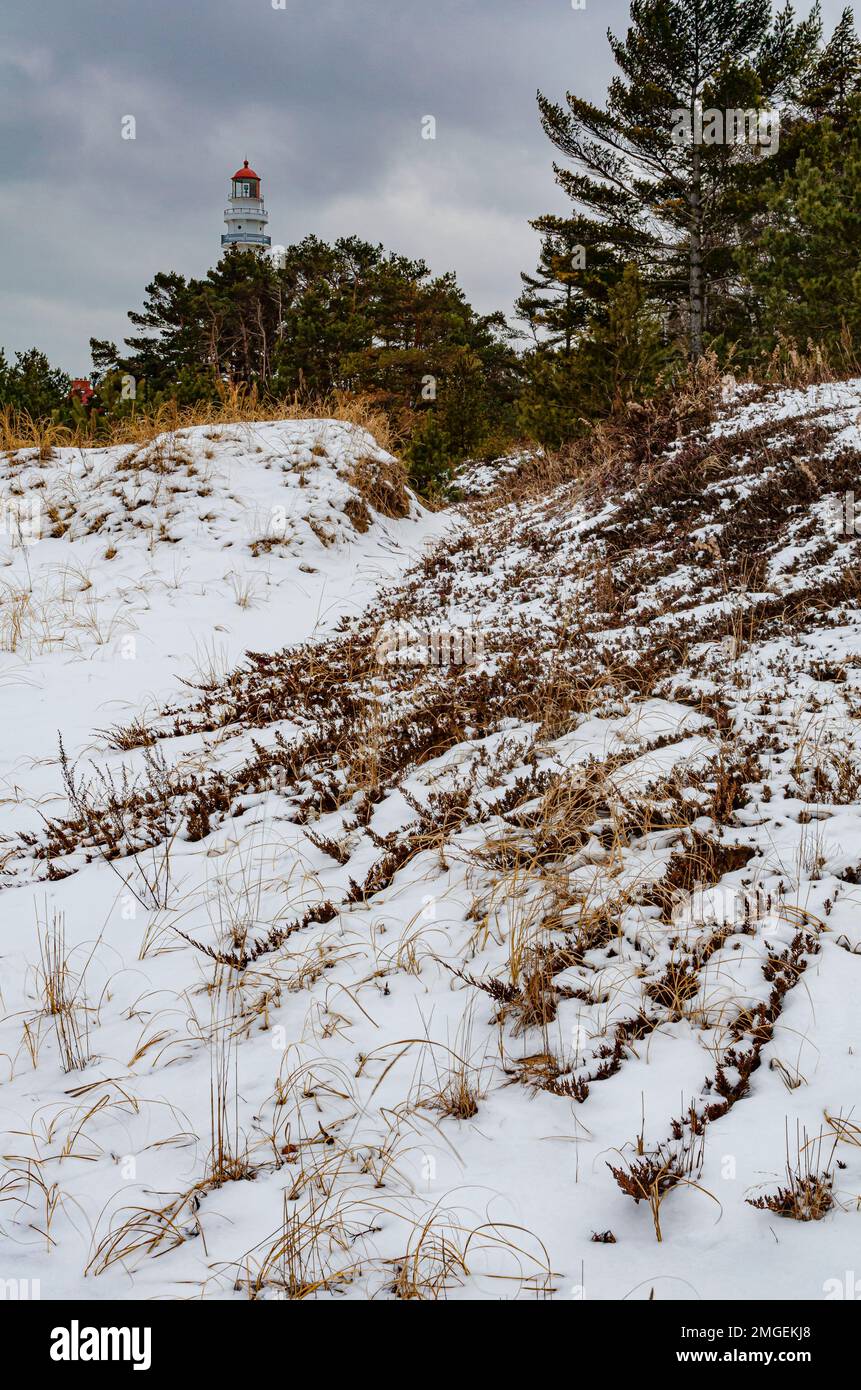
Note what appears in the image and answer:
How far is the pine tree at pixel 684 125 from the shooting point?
21922mm

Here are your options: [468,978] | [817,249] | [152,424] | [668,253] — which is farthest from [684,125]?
[468,978]

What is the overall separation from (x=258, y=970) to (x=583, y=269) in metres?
26.5

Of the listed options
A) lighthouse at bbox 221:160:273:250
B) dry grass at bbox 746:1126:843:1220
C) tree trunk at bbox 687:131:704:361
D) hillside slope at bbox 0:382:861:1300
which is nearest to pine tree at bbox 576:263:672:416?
hillside slope at bbox 0:382:861:1300

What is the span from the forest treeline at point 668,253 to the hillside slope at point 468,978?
12134 mm

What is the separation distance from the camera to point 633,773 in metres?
4.45

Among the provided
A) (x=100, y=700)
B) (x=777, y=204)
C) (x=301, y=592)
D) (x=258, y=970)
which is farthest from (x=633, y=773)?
(x=777, y=204)

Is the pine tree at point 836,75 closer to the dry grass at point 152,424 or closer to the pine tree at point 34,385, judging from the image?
the dry grass at point 152,424

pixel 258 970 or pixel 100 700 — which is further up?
pixel 100 700

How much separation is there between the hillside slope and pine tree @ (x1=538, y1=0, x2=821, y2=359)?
69.9ft

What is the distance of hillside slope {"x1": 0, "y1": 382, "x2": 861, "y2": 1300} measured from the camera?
7.00ft

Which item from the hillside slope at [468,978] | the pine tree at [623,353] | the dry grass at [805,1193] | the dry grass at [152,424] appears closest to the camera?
the dry grass at [805,1193]

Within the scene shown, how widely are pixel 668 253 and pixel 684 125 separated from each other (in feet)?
11.5

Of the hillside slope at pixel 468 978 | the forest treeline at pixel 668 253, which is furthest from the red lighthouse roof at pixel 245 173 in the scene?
the hillside slope at pixel 468 978
